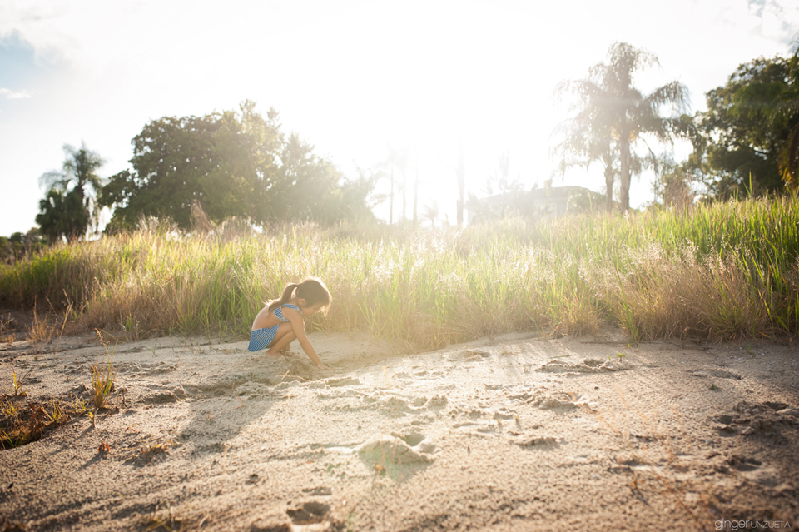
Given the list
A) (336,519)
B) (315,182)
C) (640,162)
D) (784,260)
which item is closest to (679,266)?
(784,260)

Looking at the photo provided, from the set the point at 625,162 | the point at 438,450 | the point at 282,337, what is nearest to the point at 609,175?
the point at 625,162

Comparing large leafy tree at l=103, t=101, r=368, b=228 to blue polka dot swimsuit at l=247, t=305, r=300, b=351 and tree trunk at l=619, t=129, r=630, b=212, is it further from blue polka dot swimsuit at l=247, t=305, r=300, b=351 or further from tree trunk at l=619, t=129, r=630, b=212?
blue polka dot swimsuit at l=247, t=305, r=300, b=351

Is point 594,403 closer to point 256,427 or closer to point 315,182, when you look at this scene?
point 256,427

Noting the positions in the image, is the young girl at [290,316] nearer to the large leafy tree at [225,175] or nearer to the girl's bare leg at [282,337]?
the girl's bare leg at [282,337]

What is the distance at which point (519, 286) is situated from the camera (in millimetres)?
4754

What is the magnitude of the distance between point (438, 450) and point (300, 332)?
2060mm

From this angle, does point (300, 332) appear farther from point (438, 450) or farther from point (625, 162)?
point (625, 162)

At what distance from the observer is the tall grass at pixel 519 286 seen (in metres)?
3.44

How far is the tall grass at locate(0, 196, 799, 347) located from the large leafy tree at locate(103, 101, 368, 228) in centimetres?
1789

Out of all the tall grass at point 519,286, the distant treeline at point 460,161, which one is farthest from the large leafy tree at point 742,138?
the tall grass at point 519,286

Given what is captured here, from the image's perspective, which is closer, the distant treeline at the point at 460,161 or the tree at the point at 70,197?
the distant treeline at the point at 460,161

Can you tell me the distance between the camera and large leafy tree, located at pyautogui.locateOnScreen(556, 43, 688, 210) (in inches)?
723

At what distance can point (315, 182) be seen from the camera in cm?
2852

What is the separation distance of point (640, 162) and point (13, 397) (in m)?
24.6
